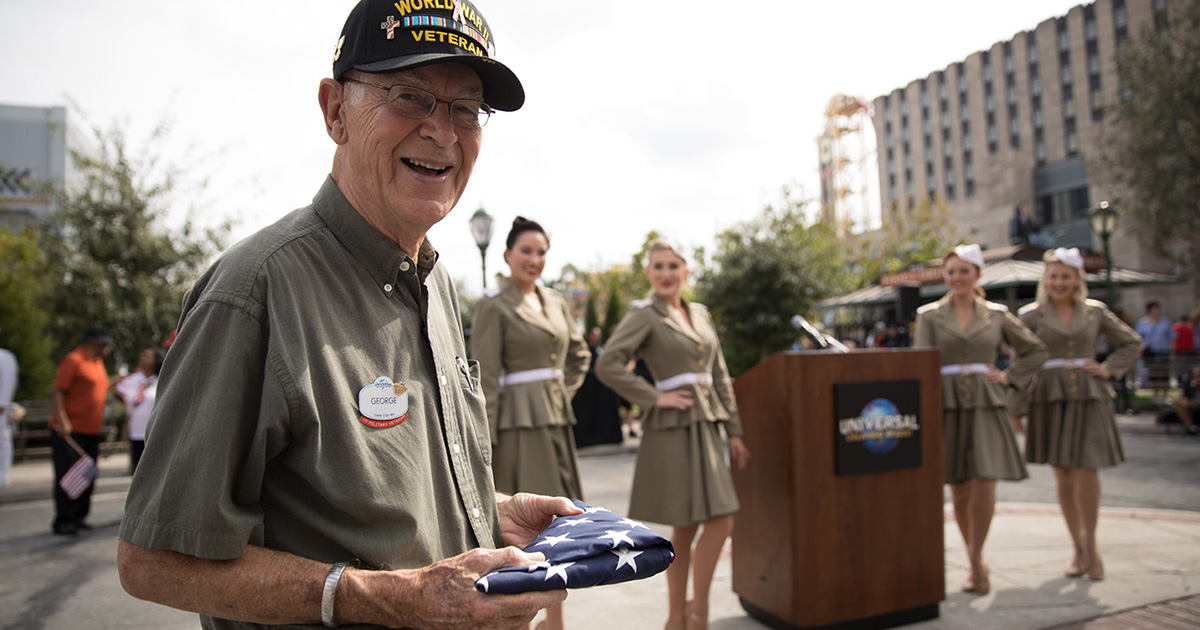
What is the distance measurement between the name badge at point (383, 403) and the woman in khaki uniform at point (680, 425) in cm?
287

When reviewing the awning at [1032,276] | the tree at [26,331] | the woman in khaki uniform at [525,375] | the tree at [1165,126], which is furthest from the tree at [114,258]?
the tree at [1165,126]

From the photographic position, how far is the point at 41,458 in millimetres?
12570

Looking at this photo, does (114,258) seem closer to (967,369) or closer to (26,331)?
(26,331)

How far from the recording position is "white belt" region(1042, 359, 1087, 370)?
5230 mm

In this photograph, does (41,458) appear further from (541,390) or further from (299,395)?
(299,395)

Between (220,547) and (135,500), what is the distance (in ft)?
0.48

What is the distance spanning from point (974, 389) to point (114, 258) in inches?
493

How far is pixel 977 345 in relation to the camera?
4.88m

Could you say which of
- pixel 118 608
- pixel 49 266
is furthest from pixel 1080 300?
pixel 49 266

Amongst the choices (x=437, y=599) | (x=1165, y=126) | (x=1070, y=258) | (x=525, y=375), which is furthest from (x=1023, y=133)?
(x=437, y=599)

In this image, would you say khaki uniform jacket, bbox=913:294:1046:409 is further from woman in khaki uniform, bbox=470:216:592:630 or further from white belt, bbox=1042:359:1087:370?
woman in khaki uniform, bbox=470:216:592:630

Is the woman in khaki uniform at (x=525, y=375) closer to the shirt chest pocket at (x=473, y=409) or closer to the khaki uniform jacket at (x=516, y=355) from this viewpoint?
the khaki uniform jacket at (x=516, y=355)

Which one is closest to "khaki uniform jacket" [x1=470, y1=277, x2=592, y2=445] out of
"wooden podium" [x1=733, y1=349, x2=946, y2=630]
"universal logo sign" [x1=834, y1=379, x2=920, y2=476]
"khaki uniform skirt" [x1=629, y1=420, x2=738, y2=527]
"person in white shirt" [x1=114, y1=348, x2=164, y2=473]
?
"khaki uniform skirt" [x1=629, y1=420, x2=738, y2=527]

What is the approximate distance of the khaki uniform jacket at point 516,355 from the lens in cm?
397
